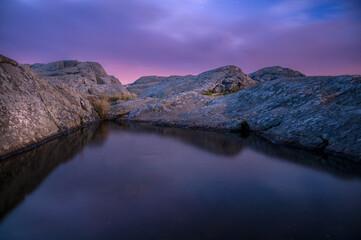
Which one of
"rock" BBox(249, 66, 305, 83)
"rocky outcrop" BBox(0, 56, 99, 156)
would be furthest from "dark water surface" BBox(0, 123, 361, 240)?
"rock" BBox(249, 66, 305, 83)

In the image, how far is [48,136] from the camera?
27.6ft

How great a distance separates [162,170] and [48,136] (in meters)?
6.08

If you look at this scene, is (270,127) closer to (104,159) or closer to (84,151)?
(104,159)

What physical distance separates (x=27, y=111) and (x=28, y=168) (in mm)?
3442

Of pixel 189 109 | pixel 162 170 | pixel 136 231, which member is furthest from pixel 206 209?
pixel 189 109

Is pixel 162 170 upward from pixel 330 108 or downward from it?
downward

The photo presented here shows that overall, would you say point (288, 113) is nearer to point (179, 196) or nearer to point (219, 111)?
point (219, 111)

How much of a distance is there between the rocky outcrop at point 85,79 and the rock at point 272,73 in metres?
18.9

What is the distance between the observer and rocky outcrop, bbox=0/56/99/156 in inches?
250

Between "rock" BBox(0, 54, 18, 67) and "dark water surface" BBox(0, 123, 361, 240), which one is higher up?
"rock" BBox(0, 54, 18, 67)

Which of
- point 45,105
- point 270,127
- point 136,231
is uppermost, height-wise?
point 45,105

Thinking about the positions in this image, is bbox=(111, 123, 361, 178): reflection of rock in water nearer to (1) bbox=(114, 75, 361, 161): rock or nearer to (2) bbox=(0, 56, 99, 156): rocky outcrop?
(1) bbox=(114, 75, 361, 161): rock

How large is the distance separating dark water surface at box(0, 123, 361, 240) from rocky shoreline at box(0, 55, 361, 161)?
3.18 feet

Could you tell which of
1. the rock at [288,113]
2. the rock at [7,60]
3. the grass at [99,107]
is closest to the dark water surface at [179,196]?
the rock at [288,113]
